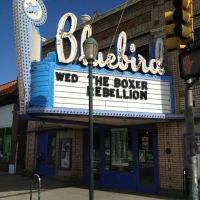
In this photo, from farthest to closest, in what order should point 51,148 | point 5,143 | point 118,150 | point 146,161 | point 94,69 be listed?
point 5,143 → point 51,148 → point 118,150 → point 146,161 → point 94,69

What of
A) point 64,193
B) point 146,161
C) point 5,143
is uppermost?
point 5,143

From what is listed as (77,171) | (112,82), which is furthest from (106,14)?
(77,171)

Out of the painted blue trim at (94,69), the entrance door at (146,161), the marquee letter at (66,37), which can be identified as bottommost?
the entrance door at (146,161)

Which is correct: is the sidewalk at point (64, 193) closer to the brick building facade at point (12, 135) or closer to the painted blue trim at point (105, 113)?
the painted blue trim at point (105, 113)

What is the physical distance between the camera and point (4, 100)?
19422 mm

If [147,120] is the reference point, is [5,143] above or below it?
below

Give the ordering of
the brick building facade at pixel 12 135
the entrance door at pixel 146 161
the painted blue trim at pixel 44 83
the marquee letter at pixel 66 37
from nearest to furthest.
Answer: the painted blue trim at pixel 44 83 → the marquee letter at pixel 66 37 → the entrance door at pixel 146 161 → the brick building facade at pixel 12 135

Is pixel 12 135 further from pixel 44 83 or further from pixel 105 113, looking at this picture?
pixel 105 113

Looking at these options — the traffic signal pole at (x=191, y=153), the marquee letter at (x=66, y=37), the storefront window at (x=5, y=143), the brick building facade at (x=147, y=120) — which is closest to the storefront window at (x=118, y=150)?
the brick building facade at (x=147, y=120)

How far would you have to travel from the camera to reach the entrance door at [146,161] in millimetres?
10817

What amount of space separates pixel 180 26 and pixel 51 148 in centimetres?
1204

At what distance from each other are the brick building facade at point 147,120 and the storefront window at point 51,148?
39 centimetres

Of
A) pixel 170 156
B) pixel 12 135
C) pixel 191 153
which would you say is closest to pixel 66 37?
pixel 191 153

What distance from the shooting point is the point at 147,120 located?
10508 millimetres
